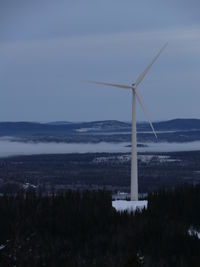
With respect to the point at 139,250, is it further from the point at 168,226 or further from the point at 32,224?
the point at 32,224

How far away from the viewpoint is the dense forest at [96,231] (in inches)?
5148

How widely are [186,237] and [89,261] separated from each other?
658 inches

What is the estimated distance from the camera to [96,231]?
5832 inches

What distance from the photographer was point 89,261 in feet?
421

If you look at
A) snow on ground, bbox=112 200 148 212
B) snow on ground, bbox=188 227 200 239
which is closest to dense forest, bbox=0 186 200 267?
snow on ground, bbox=188 227 200 239

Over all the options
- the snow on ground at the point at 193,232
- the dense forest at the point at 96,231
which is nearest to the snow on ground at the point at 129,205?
the dense forest at the point at 96,231

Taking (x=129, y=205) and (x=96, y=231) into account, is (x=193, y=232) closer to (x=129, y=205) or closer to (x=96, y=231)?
(x=129, y=205)

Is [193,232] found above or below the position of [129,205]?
below

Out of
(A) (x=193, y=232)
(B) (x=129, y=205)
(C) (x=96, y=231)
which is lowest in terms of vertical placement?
(A) (x=193, y=232)

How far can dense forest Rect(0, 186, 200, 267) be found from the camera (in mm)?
130750

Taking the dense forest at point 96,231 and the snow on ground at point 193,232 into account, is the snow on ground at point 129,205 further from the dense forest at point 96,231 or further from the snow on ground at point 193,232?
the snow on ground at point 193,232

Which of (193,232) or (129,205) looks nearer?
(129,205)

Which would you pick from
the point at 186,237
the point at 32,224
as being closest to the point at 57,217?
the point at 32,224

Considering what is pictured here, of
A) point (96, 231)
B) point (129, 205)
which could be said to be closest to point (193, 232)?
point (129, 205)
